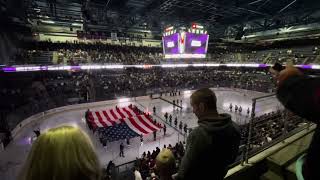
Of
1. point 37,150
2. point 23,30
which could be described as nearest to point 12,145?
point 23,30

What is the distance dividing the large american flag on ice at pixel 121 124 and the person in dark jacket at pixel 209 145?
1097cm

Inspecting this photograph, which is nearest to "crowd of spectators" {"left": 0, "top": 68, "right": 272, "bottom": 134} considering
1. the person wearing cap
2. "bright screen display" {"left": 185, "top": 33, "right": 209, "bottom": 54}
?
"bright screen display" {"left": 185, "top": 33, "right": 209, "bottom": 54}

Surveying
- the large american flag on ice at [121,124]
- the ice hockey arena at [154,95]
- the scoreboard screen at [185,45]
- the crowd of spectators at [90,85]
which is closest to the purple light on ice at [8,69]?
the ice hockey arena at [154,95]

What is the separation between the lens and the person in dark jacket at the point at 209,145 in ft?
4.71

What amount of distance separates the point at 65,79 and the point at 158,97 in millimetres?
12742

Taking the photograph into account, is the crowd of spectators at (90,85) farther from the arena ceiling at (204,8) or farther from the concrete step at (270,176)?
the concrete step at (270,176)

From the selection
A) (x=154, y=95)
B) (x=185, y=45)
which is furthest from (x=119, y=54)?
(x=185, y=45)

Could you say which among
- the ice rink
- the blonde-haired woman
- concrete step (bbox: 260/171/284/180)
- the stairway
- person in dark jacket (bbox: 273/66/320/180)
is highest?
person in dark jacket (bbox: 273/66/320/180)

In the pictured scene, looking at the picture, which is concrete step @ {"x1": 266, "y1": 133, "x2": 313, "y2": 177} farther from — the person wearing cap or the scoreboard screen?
the scoreboard screen

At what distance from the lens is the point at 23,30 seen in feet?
62.6

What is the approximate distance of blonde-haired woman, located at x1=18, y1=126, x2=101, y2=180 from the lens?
0.89 m

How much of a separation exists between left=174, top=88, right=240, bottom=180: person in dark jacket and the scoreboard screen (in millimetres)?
19941

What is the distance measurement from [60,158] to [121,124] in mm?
12612

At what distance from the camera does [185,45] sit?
20922mm
